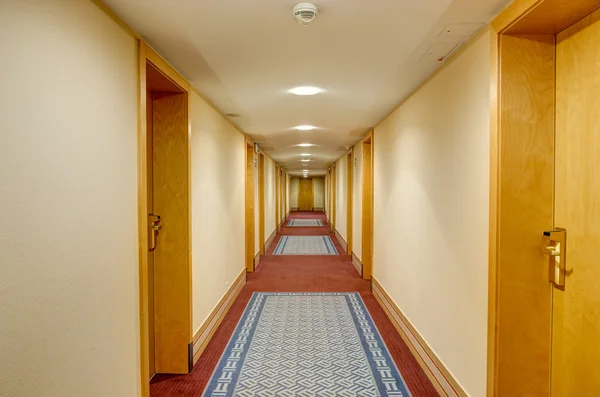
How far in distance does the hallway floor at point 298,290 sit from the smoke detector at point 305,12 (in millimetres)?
2683

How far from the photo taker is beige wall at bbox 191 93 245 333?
3643mm

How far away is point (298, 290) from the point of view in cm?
595

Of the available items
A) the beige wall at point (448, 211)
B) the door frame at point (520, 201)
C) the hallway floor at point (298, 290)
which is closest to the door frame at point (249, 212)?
the hallway floor at point (298, 290)

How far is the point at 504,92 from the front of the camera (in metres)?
1.97

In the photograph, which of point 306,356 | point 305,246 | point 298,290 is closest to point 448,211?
point 306,356

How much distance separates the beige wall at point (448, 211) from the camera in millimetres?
2254

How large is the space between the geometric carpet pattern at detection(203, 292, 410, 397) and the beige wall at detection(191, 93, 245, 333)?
0.53 m

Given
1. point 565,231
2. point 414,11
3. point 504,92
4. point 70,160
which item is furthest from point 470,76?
point 70,160

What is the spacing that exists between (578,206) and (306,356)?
2.59m

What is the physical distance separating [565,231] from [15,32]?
8.06 feet

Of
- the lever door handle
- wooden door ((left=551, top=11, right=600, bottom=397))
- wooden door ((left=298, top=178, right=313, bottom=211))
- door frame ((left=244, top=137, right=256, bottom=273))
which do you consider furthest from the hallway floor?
wooden door ((left=298, top=178, right=313, bottom=211))

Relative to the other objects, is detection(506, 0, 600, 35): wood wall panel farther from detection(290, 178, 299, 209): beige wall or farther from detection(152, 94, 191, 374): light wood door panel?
detection(290, 178, 299, 209): beige wall

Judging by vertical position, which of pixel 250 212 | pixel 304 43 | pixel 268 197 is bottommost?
pixel 250 212

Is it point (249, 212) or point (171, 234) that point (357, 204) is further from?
point (171, 234)
